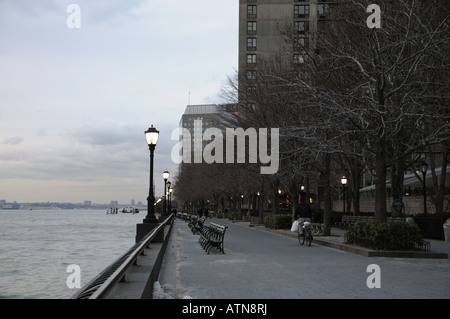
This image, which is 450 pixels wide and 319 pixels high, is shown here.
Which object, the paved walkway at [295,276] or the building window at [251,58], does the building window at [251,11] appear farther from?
the paved walkway at [295,276]

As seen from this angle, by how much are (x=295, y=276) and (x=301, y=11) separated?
3105 inches

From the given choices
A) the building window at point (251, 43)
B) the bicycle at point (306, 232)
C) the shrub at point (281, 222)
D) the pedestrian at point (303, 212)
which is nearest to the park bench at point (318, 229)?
the shrub at point (281, 222)

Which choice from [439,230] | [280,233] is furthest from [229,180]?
[439,230]

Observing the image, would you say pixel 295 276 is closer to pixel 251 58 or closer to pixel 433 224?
pixel 433 224

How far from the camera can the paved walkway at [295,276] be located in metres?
8.84

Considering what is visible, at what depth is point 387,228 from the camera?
15875mm

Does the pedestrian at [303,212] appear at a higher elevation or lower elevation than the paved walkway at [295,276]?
Answer: higher

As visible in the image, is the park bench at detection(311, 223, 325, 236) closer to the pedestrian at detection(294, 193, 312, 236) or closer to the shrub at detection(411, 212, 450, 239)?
the shrub at detection(411, 212, 450, 239)

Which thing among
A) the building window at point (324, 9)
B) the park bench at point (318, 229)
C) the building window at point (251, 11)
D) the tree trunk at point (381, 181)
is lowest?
the park bench at point (318, 229)

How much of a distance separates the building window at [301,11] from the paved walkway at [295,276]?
7302 centimetres

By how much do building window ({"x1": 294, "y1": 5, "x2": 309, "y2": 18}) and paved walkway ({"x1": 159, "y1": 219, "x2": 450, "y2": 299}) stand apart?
240 feet

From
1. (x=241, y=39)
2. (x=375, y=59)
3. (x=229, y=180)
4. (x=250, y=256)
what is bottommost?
(x=250, y=256)

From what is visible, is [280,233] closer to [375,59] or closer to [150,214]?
[150,214]
